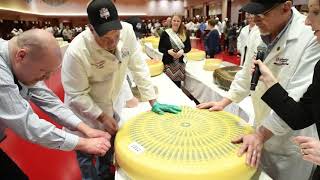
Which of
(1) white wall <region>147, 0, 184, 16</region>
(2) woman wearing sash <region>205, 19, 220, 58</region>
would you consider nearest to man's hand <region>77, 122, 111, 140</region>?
(2) woman wearing sash <region>205, 19, 220, 58</region>

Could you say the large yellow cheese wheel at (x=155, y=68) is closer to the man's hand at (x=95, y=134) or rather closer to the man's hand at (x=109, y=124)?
the man's hand at (x=109, y=124)

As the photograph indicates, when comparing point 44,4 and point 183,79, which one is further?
point 44,4

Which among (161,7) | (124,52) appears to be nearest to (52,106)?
(124,52)

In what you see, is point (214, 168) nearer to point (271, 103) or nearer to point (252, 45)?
point (271, 103)

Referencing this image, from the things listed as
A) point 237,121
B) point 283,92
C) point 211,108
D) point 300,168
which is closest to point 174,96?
point 211,108

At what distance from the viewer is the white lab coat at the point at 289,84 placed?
39.9 inches

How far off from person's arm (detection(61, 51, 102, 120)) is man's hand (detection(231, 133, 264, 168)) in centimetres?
78

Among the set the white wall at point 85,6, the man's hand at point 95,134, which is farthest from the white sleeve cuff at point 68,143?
the white wall at point 85,6

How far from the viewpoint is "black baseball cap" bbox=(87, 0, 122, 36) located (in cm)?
129

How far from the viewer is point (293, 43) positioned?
3.63 ft

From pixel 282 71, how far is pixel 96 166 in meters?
1.38

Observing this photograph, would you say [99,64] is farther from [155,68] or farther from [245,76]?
[155,68]

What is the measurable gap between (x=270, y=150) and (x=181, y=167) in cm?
55

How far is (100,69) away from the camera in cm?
150
